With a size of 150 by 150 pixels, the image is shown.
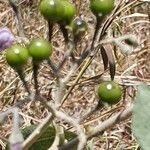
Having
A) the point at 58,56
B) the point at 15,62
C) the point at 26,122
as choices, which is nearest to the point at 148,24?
the point at 58,56

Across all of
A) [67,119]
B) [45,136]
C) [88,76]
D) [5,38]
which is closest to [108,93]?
[67,119]

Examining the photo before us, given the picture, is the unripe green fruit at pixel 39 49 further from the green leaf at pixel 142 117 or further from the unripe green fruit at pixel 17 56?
the green leaf at pixel 142 117

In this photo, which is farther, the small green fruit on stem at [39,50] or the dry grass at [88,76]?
the dry grass at [88,76]

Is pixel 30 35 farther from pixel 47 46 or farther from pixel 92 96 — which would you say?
pixel 47 46

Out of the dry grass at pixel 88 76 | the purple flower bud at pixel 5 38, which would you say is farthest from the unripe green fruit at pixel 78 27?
the dry grass at pixel 88 76

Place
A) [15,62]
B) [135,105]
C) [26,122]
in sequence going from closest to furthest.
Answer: [15,62]
[135,105]
[26,122]

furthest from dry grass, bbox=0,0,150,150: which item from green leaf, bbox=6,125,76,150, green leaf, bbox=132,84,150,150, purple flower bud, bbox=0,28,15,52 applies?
purple flower bud, bbox=0,28,15,52
